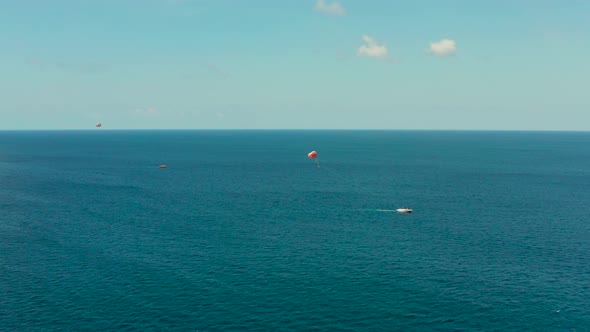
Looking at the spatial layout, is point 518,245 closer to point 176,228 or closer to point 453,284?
point 453,284

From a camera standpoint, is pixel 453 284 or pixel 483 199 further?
pixel 483 199

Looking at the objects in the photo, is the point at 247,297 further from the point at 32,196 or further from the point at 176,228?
the point at 32,196

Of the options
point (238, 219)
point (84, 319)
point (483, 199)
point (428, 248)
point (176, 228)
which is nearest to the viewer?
point (84, 319)

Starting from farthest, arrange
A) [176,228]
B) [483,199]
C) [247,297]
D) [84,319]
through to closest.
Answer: [483,199]
[176,228]
[247,297]
[84,319]

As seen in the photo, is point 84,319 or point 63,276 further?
point 63,276

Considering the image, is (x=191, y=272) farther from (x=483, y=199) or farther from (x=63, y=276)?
(x=483, y=199)

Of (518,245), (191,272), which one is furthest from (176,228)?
(518,245)

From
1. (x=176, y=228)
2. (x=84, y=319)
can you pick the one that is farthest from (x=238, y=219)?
(x=84, y=319)

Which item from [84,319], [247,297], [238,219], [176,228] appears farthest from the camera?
[238,219]

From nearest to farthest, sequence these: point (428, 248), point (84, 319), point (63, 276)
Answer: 1. point (84, 319)
2. point (63, 276)
3. point (428, 248)
